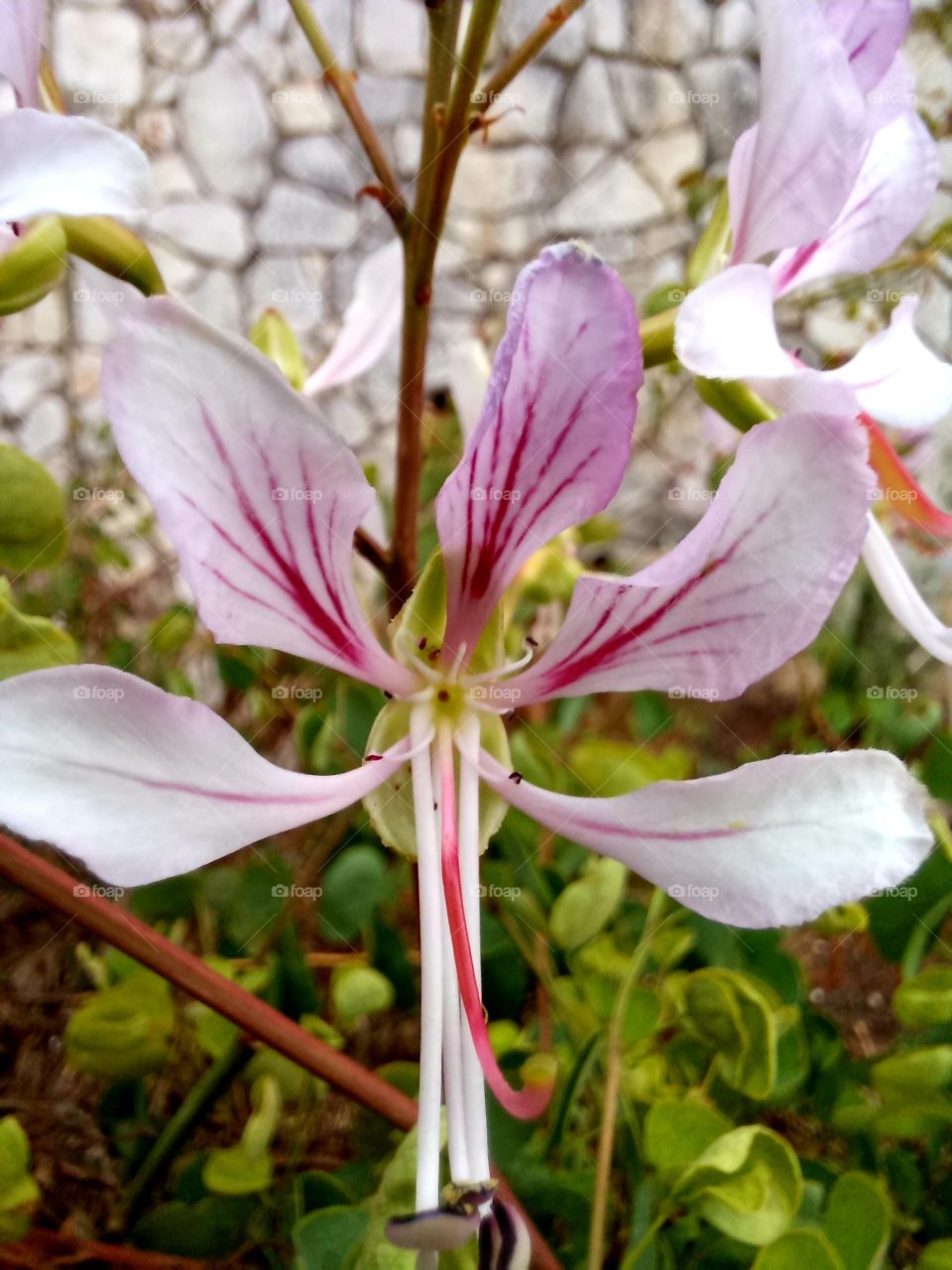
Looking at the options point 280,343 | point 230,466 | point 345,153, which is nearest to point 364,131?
point 280,343

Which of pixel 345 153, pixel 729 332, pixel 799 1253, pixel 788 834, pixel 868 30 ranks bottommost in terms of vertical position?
pixel 799 1253

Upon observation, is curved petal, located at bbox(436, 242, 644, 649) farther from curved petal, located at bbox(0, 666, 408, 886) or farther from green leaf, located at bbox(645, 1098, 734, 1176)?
green leaf, located at bbox(645, 1098, 734, 1176)

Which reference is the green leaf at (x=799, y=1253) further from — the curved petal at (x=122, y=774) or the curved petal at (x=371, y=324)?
the curved petal at (x=371, y=324)

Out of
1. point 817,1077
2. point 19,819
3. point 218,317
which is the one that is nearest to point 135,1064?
point 19,819

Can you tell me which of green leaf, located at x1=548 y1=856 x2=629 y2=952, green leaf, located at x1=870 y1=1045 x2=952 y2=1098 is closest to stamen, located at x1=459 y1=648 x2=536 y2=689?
green leaf, located at x1=548 y1=856 x2=629 y2=952

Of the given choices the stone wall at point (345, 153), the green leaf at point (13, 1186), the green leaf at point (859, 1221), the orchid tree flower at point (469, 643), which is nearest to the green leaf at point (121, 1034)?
the green leaf at point (13, 1186)

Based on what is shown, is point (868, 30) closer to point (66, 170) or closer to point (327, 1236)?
point (66, 170)

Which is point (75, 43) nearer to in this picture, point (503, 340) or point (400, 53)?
point (400, 53)
